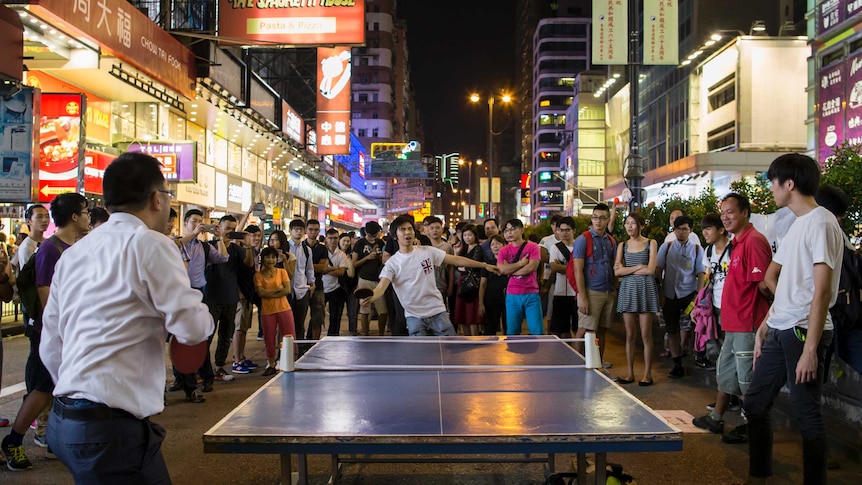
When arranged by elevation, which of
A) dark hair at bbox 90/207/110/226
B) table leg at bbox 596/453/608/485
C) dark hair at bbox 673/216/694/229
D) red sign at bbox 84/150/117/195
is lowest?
table leg at bbox 596/453/608/485

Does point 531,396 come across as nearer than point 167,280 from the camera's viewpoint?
No

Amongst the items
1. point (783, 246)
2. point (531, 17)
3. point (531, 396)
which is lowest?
point (531, 396)

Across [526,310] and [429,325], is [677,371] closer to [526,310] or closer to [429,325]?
[526,310]

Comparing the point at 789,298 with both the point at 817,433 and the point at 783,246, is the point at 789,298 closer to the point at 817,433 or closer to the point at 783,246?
the point at 783,246

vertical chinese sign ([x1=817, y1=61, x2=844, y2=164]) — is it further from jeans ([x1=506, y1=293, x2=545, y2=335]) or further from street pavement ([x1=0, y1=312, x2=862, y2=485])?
street pavement ([x1=0, y1=312, x2=862, y2=485])

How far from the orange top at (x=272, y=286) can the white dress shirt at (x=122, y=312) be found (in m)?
6.34

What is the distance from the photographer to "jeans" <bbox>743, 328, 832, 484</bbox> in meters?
4.06

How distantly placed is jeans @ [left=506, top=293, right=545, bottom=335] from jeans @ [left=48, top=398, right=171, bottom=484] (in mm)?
6597

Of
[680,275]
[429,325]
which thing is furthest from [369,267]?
[680,275]

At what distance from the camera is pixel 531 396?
3654 mm

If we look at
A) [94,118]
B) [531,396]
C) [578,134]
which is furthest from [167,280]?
[578,134]

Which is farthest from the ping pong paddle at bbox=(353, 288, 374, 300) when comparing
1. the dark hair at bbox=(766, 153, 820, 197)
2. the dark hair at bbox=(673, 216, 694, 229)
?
the dark hair at bbox=(673, 216, 694, 229)

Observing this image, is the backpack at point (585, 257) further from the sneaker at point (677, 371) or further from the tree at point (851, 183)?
the tree at point (851, 183)

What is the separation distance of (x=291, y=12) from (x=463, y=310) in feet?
31.7
